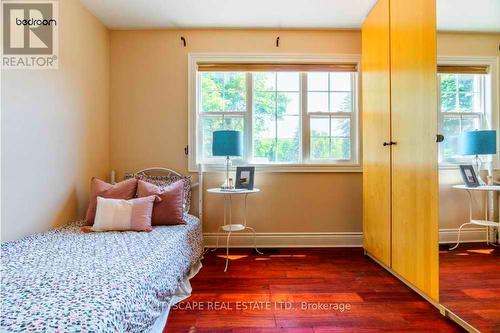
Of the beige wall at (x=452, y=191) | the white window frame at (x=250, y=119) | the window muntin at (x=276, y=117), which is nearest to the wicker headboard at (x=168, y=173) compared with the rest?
the white window frame at (x=250, y=119)

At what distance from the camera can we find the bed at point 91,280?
3.13ft

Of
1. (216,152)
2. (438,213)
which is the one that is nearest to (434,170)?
(438,213)

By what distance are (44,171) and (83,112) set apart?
0.75 metres

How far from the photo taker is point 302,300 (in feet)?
6.32

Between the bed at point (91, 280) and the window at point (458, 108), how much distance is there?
6.22 ft

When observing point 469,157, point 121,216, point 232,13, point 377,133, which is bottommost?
point 121,216

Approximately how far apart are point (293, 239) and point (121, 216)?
1.84 m

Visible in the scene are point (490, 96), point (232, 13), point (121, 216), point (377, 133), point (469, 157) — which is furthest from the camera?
point (232, 13)

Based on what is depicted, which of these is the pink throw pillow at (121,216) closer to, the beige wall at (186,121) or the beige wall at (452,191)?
the beige wall at (186,121)

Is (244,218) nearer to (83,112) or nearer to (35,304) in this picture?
(83,112)

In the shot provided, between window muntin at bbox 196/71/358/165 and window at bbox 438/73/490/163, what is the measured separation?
1416 mm

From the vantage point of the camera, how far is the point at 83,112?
2631mm

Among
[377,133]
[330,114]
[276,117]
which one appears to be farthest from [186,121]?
[377,133]

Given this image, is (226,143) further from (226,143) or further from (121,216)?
(121,216)
